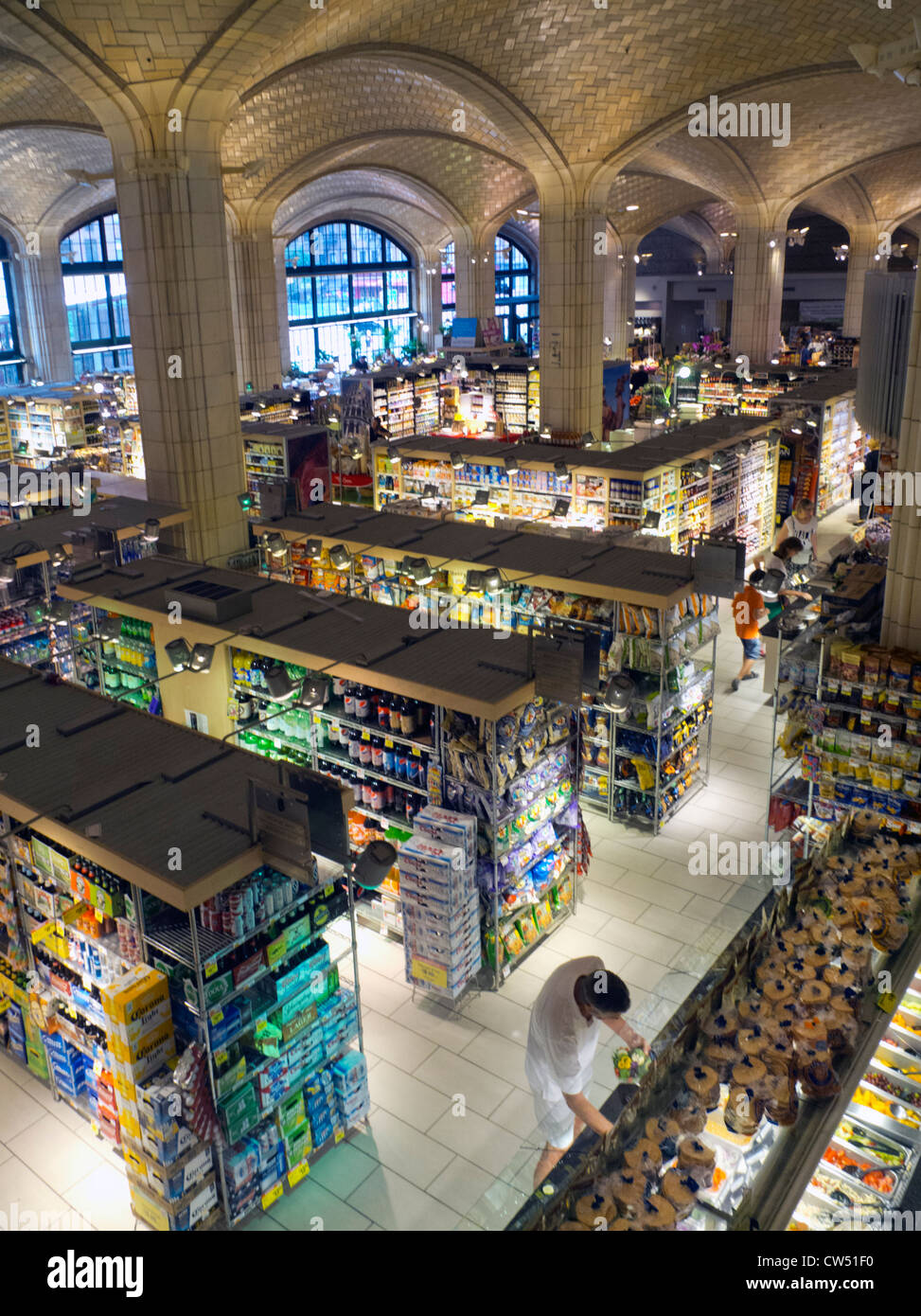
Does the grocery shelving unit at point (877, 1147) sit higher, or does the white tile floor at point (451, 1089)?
the grocery shelving unit at point (877, 1147)

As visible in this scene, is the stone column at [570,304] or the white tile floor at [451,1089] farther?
the stone column at [570,304]

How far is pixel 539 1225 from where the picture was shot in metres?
3.33

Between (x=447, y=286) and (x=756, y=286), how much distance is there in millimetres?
21668

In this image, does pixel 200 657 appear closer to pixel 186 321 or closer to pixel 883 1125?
pixel 883 1125

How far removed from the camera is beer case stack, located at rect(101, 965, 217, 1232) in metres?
4.84

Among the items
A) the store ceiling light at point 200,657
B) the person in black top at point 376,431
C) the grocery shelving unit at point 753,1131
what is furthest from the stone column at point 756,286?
the grocery shelving unit at point 753,1131

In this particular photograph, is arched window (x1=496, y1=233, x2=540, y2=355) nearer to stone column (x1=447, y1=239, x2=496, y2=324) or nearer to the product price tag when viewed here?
stone column (x1=447, y1=239, x2=496, y2=324)

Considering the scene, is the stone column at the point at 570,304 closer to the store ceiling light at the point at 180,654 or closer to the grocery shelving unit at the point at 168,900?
the store ceiling light at the point at 180,654

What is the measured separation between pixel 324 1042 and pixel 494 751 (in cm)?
211

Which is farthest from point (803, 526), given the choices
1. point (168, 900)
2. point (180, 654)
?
point (168, 900)

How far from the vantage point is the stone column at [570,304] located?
1847cm

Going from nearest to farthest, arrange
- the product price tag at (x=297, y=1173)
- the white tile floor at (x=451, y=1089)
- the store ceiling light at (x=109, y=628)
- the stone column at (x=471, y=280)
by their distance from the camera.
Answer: the white tile floor at (x=451, y=1089), the product price tag at (x=297, y=1173), the store ceiling light at (x=109, y=628), the stone column at (x=471, y=280)

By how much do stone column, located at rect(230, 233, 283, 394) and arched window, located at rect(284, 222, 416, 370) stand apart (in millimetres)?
11797

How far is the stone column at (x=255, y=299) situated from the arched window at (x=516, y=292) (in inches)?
776
